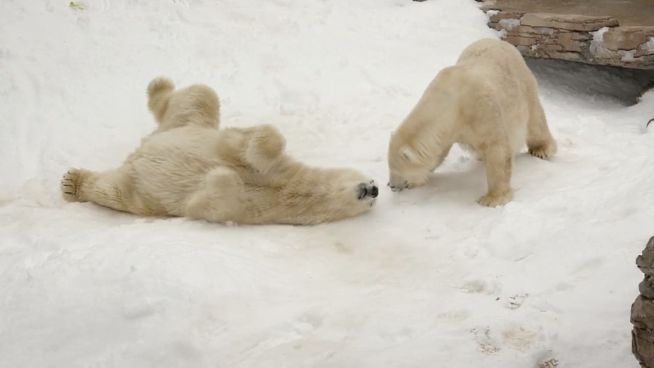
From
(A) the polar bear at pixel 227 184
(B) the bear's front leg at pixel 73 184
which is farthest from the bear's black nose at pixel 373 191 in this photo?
(B) the bear's front leg at pixel 73 184

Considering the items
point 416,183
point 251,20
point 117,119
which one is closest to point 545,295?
point 416,183

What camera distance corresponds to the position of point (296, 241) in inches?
166

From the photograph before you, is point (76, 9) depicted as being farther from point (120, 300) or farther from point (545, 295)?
point (545, 295)

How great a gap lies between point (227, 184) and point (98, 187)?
1.09 metres

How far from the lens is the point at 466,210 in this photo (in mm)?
4660

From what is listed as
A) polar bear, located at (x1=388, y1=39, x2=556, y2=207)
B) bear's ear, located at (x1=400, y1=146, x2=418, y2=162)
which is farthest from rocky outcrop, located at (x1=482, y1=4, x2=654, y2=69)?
bear's ear, located at (x1=400, y1=146, x2=418, y2=162)

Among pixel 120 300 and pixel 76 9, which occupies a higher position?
pixel 76 9

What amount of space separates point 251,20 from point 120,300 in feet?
19.1

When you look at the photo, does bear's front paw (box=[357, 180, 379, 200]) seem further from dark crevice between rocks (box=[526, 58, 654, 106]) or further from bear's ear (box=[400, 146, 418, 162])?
dark crevice between rocks (box=[526, 58, 654, 106])

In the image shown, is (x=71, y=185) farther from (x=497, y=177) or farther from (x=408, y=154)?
(x=497, y=177)

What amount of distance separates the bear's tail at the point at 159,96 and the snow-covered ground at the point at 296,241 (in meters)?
0.65

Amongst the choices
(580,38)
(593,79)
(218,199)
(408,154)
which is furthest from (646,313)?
(593,79)

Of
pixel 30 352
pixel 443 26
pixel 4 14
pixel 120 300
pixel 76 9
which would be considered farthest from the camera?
pixel 443 26

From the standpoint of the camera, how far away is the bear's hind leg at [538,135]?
18.2ft
